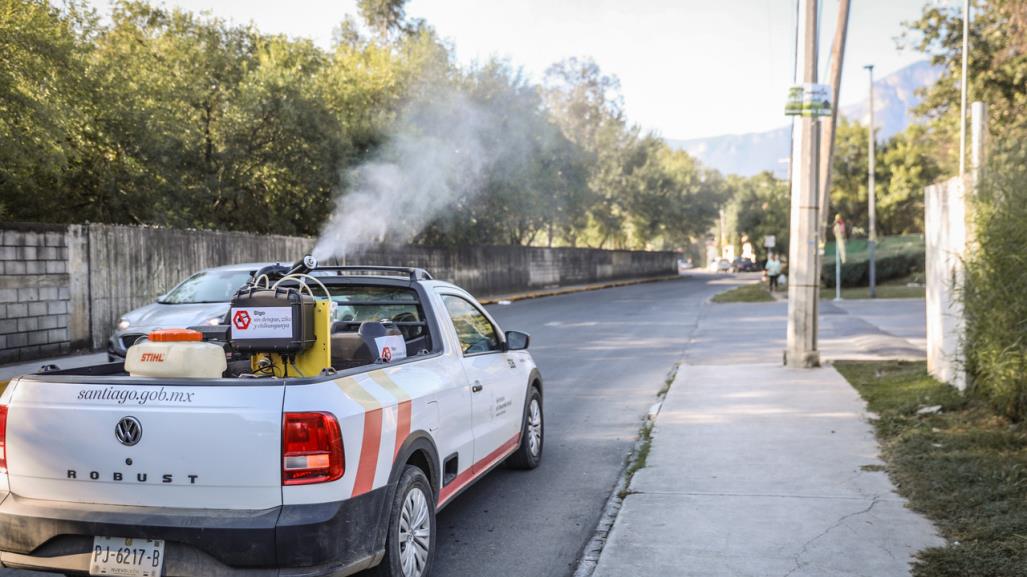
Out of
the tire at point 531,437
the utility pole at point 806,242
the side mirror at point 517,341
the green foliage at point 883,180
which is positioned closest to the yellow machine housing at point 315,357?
the side mirror at point 517,341

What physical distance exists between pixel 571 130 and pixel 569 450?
54.8 m

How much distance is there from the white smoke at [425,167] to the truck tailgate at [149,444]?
19.7m

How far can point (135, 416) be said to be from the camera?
355 cm

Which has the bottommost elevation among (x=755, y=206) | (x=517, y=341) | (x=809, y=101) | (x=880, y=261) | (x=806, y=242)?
(x=517, y=341)

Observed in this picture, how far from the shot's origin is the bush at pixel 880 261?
118 feet

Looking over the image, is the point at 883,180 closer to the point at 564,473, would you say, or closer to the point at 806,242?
the point at 806,242

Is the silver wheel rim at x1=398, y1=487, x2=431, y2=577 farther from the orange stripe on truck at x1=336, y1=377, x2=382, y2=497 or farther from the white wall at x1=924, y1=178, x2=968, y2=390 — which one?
the white wall at x1=924, y1=178, x2=968, y2=390

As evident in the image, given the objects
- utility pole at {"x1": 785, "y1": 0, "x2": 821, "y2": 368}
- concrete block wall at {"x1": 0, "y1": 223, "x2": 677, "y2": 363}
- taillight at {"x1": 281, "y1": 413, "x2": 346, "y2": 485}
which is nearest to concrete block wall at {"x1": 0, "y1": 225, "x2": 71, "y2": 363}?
concrete block wall at {"x1": 0, "y1": 223, "x2": 677, "y2": 363}

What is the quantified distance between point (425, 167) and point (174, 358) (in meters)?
25.0

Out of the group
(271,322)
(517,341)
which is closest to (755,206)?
(517,341)

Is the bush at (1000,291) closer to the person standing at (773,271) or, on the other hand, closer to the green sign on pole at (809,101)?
the green sign on pole at (809,101)

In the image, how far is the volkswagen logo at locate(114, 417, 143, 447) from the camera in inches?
139

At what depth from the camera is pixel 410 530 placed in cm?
409

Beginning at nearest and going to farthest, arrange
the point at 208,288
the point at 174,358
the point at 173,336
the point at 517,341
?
the point at 174,358, the point at 173,336, the point at 517,341, the point at 208,288
